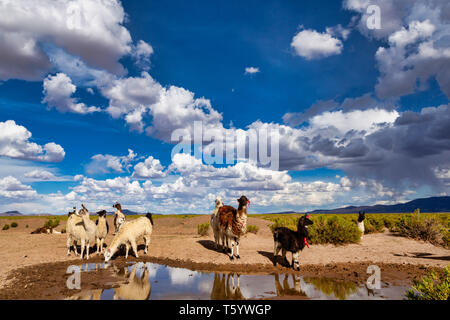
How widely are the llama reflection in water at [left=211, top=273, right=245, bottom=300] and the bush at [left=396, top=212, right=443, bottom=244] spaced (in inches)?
589

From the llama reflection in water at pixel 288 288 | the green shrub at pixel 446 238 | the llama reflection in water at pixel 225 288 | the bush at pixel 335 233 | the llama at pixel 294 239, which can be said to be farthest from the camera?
the bush at pixel 335 233

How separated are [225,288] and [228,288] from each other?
10cm

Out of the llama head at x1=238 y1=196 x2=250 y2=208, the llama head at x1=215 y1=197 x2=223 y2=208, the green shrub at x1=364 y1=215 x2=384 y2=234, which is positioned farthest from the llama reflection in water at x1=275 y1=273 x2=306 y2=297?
the green shrub at x1=364 y1=215 x2=384 y2=234

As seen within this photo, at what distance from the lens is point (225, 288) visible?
8.86m

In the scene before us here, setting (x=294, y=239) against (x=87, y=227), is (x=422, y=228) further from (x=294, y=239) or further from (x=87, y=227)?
(x=87, y=227)

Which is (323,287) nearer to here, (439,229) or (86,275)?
(86,275)

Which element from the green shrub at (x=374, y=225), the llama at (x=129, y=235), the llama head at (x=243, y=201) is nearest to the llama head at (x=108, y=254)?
the llama at (x=129, y=235)

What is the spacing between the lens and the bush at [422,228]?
17.9 metres

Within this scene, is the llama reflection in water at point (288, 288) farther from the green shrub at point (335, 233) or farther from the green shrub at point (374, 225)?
the green shrub at point (374, 225)

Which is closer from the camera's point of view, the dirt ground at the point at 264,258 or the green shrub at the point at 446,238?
the dirt ground at the point at 264,258

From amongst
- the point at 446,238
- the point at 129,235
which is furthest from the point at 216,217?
the point at 446,238

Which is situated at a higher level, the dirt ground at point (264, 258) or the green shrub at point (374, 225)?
the green shrub at point (374, 225)

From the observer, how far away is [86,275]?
404 inches

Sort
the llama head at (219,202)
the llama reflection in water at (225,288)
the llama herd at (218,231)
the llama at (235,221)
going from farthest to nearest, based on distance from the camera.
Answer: the llama head at (219,202)
the llama at (235,221)
the llama herd at (218,231)
the llama reflection in water at (225,288)
